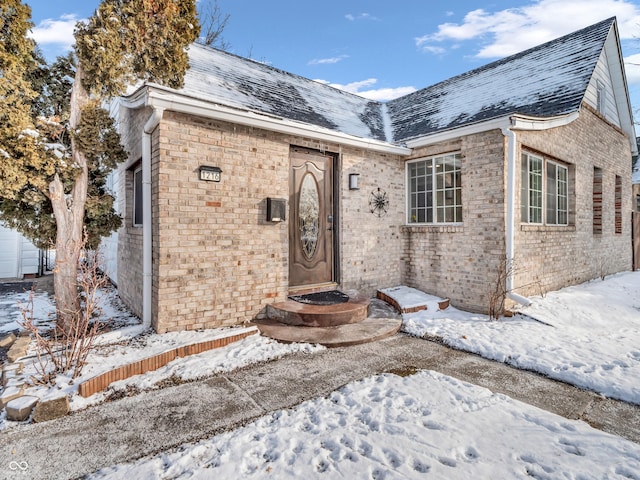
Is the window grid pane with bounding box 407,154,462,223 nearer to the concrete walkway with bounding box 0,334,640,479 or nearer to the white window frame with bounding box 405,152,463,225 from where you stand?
the white window frame with bounding box 405,152,463,225

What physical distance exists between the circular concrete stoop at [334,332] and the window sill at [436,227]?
2.24 metres

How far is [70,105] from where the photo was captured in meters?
4.48

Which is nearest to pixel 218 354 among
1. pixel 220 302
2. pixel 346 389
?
pixel 220 302

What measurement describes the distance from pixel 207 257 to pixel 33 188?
2.47m

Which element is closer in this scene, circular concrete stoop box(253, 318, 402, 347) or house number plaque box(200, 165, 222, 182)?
circular concrete stoop box(253, 318, 402, 347)

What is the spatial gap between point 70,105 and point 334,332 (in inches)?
188

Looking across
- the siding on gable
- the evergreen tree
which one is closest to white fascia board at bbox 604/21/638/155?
the siding on gable

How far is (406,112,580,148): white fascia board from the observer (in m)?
5.23

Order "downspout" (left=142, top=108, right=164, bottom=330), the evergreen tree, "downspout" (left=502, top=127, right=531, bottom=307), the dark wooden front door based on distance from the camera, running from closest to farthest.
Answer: the evergreen tree
"downspout" (left=142, top=108, right=164, bottom=330)
"downspout" (left=502, top=127, right=531, bottom=307)
the dark wooden front door

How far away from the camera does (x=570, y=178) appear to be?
24.5 ft

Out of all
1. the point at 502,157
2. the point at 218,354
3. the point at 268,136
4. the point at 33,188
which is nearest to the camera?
the point at 218,354

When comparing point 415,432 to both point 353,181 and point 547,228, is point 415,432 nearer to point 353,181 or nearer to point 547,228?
point 353,181

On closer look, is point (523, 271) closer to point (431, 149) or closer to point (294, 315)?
point (431, 149)

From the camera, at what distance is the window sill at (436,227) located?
6.09 meters
